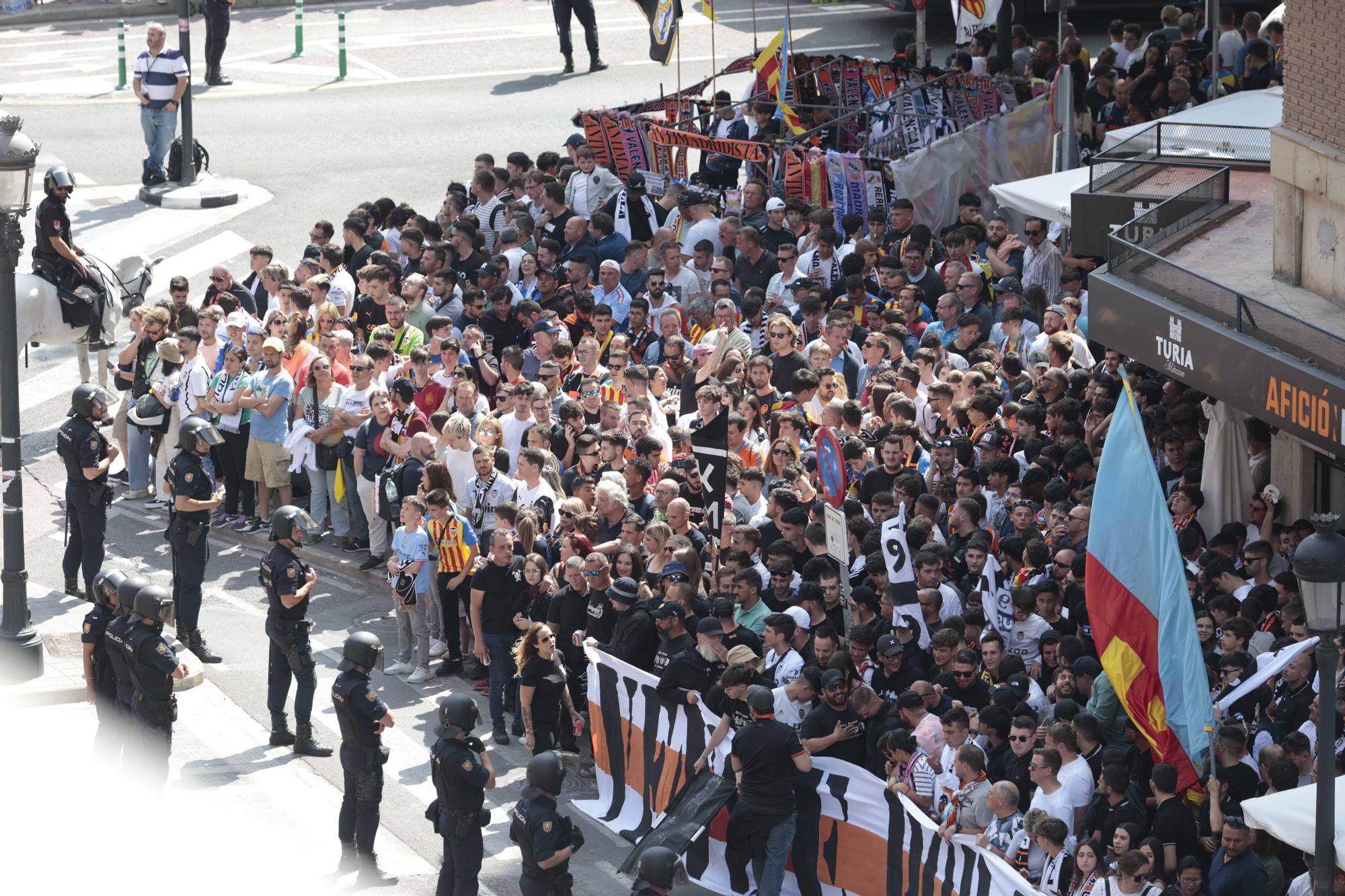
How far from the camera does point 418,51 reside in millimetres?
34344

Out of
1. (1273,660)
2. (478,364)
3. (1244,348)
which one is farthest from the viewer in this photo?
(478,364)

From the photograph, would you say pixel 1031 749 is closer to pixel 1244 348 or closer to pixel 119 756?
pixel 1244 348

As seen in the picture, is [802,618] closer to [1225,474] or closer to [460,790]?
[460,790]

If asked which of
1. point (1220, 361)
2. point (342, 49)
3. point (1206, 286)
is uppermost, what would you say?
point (342, 49)

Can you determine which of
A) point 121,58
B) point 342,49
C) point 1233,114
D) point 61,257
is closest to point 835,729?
point 1233,114

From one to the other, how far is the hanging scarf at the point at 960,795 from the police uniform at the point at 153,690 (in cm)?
529

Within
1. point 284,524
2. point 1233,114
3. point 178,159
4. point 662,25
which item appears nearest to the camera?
point 284,524

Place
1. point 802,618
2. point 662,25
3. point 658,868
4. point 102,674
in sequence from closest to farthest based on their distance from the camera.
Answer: point 658,868 < point 802,618 < point 102,674 < point 662,25

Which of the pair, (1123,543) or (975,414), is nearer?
(1123,543)

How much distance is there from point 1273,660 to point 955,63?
1302 cm

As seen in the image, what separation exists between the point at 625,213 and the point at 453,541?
6398mm

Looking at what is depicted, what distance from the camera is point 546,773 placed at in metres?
11.1

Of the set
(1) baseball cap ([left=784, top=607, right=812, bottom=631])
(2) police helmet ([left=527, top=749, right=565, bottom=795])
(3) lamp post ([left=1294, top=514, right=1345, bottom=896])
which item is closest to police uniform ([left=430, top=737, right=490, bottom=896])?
(2) police helmet ([left=527, top=749, right=565, bottom=795])

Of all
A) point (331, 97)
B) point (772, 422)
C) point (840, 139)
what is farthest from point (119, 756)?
point (331, 97)
